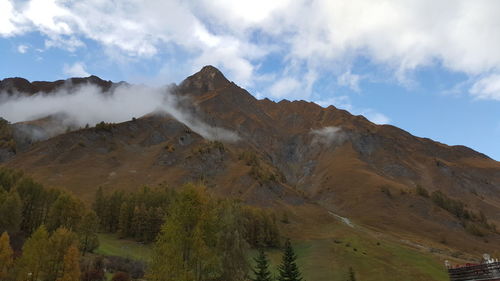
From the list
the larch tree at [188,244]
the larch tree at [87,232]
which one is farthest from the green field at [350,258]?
the larch tree at [188,244]

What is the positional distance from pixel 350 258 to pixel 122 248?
62635mm

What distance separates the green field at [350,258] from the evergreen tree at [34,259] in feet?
131

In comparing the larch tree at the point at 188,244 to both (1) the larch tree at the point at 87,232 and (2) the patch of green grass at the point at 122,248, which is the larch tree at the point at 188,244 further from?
(2) the patch of green grass at the point at 122,248

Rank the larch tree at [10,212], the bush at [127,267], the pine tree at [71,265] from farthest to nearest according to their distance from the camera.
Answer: the larch tree at [10,212], the bush at [127,267], the pine tree at [71,265]

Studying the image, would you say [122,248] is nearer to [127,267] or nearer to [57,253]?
[127,267]

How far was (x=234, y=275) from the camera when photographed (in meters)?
41.0

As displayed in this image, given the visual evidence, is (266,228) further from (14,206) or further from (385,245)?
(14,206)

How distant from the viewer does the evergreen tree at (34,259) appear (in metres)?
57.3

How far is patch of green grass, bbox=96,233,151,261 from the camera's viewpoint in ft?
337

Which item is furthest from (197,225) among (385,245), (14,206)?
(385,245)

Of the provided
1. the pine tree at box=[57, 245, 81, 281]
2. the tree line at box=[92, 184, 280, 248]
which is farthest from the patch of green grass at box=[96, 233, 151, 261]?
the pine tree at box=[57, 245, 81, 281]

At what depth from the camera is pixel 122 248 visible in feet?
370

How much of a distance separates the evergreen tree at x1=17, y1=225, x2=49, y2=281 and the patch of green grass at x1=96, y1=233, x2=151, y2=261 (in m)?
41.9

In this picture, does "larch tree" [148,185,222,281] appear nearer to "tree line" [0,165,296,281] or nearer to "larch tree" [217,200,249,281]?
"tree line" [0,165,296,281]
